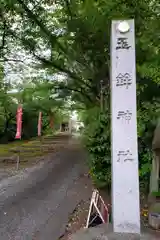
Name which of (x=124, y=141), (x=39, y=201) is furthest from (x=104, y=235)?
(x=39, y=201)

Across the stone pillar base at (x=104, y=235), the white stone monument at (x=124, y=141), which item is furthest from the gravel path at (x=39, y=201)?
the white stone monument at (x=124, y=141)

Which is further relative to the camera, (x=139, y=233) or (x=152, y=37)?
(x=152, y=37)

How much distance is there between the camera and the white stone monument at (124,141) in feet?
12.3

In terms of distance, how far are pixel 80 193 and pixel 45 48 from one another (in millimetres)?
7726

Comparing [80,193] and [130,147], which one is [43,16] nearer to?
[80,193]

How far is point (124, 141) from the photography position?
380cm

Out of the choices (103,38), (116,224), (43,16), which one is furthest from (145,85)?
(43,16)

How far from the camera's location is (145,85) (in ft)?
20.5

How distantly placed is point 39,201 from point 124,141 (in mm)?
2388

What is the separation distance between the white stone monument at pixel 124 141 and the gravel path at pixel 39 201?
1.07 m

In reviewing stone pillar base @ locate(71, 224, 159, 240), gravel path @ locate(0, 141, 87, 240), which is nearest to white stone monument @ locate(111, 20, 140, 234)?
stone pillar base @ locate(71, 224, 159, 240)

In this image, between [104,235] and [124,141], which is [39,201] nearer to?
[104,235]

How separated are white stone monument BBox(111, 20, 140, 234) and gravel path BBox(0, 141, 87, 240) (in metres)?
1.07

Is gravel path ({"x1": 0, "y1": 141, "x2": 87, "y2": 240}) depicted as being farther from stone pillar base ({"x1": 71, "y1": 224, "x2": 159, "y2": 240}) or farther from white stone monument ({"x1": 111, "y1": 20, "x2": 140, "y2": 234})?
white stone monument ({"x1": 111, "y1": 20, "x2": 140, "y2": 234})
